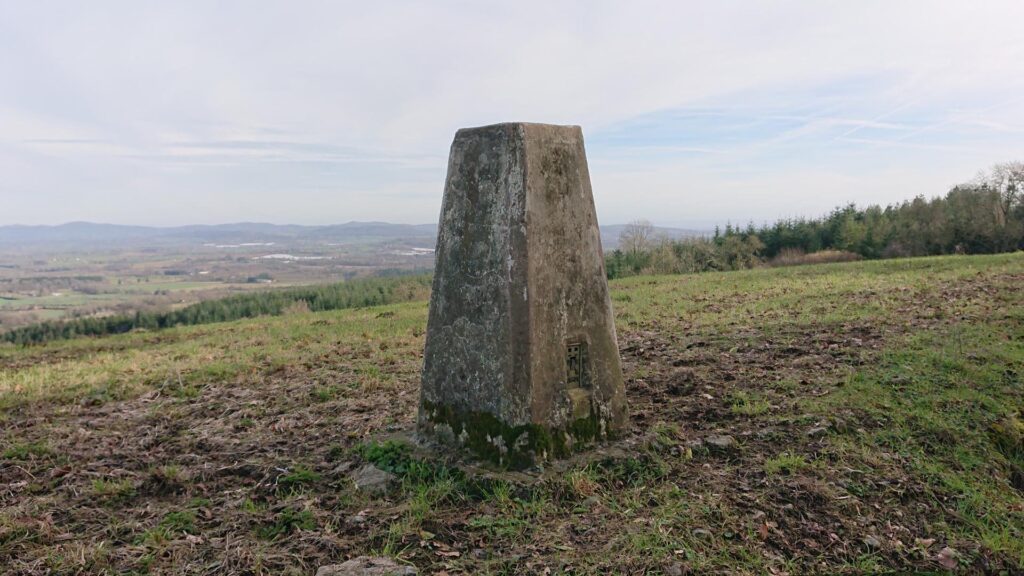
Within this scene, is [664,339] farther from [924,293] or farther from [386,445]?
[924,293]

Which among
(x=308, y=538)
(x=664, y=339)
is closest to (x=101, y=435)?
(x=308, y=538)

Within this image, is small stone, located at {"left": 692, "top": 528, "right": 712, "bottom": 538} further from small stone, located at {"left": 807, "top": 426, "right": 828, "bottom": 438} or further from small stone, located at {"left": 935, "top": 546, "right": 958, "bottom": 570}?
small stone, located at {"left": 807, "top": 426, "right": 828, "bottom": 438}

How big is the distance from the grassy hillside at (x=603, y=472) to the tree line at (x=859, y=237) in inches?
979

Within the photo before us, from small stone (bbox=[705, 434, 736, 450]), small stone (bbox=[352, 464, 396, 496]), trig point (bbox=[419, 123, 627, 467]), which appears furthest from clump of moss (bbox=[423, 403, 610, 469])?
small stone (bbox=[705, 434, 736, 450])

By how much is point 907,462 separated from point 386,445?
4.59 meters

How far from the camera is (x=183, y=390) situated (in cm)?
895

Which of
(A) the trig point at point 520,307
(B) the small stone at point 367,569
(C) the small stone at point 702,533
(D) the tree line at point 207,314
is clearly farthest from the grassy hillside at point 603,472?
(D) the tree line at point 207,314

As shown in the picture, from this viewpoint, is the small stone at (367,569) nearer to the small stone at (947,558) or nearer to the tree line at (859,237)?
the small stone at (947,558)

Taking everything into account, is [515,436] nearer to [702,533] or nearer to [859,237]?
[702,533]

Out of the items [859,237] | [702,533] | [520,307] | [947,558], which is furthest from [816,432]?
[859,237]

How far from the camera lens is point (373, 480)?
496 cm

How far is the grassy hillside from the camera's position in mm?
3979

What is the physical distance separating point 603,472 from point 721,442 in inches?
48.5

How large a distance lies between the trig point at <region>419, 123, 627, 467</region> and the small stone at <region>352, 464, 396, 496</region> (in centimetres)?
61
